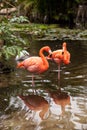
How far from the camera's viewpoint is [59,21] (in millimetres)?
26594

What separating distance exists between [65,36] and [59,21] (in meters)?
7.90

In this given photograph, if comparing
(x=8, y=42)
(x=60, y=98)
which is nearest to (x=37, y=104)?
(x=60, y=98)

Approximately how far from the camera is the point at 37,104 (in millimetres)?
7695

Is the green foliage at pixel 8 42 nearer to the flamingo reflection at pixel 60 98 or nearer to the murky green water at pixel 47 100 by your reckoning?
the murky green water at pixel 47 100

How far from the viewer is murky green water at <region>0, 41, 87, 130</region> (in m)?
6.49

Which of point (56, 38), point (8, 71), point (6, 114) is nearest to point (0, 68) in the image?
point (8, 71)

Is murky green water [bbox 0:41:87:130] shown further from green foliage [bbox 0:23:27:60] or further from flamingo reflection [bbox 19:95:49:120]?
green foliage [bbox 0:23:27:60]

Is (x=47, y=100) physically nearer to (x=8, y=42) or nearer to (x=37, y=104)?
(x=37, y=104)

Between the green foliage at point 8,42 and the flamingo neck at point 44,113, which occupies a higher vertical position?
the green foliage at point 8,42

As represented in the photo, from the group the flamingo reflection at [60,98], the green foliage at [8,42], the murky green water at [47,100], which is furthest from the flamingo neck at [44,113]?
the green foliage at [8,42]

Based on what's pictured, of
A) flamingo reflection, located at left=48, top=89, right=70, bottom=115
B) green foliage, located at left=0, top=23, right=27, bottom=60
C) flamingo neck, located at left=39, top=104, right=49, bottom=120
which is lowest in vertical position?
flamingo reflection, located at left=48, top=89, right=70, bottom=115

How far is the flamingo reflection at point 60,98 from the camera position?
7648 mm

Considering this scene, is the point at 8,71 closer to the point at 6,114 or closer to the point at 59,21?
the point at 6,114

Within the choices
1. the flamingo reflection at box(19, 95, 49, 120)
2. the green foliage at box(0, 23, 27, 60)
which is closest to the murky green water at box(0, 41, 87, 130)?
the flamingo reflection at box(19, 95, 49, 120)
